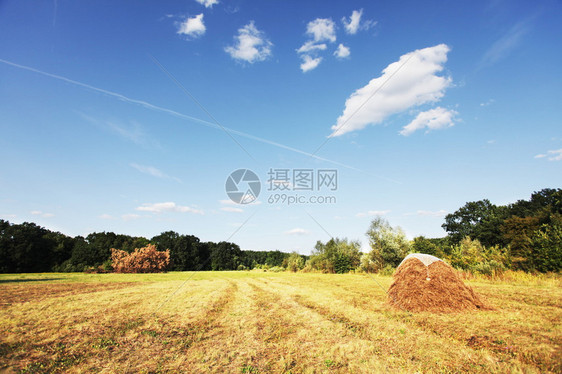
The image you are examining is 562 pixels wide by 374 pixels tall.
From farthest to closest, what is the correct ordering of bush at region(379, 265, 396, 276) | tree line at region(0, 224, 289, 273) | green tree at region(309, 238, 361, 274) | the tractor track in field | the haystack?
tree line at region(0, 224, 289, 273) < green tree at region(309, 238, 361, 274) < bush at region(379, 265, 396, 276) < the tractor track in field < the haystack

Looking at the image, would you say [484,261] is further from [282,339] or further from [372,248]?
[282,339]

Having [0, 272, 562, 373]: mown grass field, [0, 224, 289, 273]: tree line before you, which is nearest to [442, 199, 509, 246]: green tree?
[0, 224, 289, 273]: tree line

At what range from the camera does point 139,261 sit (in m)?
50.7

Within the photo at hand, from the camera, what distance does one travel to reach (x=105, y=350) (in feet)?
18.9

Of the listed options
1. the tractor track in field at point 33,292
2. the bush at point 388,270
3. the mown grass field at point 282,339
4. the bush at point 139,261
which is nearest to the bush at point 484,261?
the bush at point 388,270

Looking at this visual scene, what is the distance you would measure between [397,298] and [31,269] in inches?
2812

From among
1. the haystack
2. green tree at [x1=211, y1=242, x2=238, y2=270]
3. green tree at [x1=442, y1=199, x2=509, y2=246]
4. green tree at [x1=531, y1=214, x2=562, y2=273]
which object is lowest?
green tree at [x1=211, y1=242, x2=238, y2=270]

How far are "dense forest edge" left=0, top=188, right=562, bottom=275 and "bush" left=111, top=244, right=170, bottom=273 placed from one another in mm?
792

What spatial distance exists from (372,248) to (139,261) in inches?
1808

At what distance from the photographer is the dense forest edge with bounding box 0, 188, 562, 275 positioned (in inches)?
850

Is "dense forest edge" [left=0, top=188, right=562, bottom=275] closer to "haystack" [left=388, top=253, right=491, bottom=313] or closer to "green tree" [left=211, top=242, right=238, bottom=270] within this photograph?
"green tree" [left=211, top=242, right=238, bottom=270]

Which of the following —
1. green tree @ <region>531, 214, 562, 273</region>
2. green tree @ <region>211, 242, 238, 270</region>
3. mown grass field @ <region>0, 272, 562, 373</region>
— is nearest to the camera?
mown grass field @ <region>0, 272, 562, 373</region>

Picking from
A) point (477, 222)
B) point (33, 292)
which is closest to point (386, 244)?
point (33, 292)

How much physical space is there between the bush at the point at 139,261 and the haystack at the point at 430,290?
53512 mm
